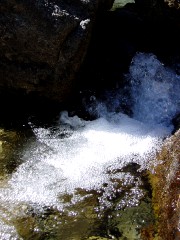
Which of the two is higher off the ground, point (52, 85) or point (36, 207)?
point (52, 85)

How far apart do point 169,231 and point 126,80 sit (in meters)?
3.23

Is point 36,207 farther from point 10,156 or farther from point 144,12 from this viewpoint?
point 144,12

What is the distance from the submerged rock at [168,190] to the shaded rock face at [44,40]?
177 centimetres

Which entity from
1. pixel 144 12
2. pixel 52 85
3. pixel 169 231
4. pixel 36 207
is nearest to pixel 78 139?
pixel 52 85

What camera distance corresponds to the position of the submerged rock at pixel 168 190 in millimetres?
3541

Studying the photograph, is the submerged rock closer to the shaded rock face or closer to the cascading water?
the cascading water

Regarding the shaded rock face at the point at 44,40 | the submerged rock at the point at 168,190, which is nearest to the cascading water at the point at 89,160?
the submerged rock at the point at 168,190

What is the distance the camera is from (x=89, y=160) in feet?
16.1

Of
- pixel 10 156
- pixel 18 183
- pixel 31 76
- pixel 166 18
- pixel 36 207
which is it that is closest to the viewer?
pixel 36 207

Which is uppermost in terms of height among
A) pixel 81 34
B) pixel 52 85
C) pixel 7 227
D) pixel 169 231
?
pixel 81 34

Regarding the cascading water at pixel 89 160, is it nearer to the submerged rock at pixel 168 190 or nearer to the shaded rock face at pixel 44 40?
the submerged rock at pixel 168 190

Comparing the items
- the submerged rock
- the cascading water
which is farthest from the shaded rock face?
the submerged rock

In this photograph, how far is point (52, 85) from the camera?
545 cm

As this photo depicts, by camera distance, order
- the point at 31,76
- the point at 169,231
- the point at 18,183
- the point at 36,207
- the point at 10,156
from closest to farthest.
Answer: the point at 169,231 → the point at 36,207 → the point at 18,183 → the point at 10,156 → the point at 31,76
